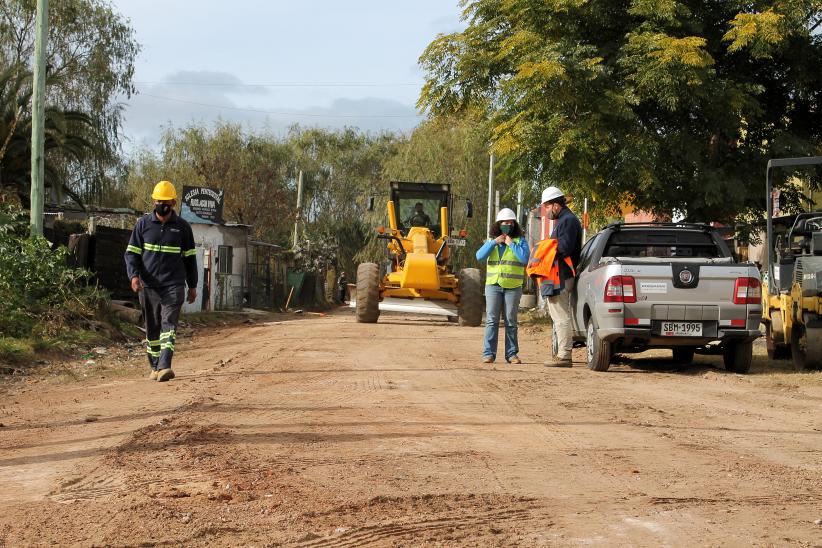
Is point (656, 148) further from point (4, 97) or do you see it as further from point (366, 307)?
point (4, 97)

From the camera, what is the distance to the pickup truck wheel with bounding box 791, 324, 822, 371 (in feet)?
42.0

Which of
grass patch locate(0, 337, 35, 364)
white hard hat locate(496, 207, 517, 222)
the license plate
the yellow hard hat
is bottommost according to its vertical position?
grass patch locate(0, 337, 35, 364)

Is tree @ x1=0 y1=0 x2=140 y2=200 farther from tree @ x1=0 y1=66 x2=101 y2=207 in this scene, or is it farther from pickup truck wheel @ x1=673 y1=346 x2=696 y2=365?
pickup truck wheel @ x1=673 y1=346 x2=696 y2=365

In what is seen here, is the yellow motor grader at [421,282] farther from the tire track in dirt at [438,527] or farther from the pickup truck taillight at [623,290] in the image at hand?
the tire track in dirt at [438,527]

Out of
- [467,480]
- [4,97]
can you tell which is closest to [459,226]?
[4,97]

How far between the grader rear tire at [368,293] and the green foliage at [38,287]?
265 inches

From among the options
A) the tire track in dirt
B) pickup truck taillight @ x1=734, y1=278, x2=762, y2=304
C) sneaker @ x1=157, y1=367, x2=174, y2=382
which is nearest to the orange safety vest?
pickup truck taillight @ x1=734, y1=278, x2=762, y2=304

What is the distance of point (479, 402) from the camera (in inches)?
375

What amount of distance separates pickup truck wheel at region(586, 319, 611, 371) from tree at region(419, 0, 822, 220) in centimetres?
739

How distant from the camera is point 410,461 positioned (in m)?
6.44

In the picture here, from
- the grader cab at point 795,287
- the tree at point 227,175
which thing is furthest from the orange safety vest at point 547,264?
the tree at point 227,175

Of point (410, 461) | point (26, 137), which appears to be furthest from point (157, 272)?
point (26, 137)

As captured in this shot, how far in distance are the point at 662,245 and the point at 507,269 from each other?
6.44 ft

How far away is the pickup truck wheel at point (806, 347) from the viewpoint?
504 inches
